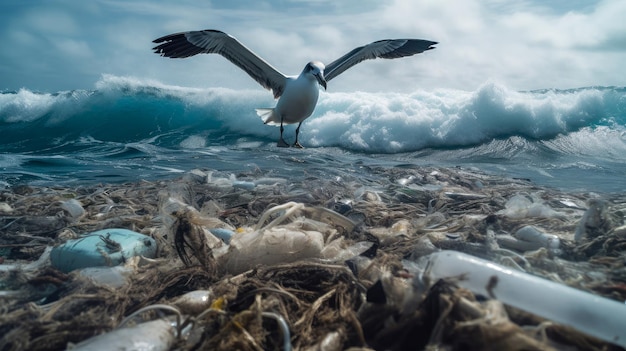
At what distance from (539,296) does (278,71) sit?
8229 mm

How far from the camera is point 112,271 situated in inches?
72.1

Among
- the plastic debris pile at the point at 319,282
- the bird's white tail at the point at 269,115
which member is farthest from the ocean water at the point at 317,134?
the plastic debris pile at the point at 319,282

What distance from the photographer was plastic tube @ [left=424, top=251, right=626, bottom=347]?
1.11 meters

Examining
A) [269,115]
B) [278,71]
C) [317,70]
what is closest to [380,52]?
[317,70]

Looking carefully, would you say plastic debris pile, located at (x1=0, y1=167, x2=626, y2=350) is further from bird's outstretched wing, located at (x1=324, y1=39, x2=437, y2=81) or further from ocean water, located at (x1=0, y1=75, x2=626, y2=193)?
bird's outstretched wing, located at (x1=324, y1=39, x2=437, y2=81)

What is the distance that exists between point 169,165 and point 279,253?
20.3 feet

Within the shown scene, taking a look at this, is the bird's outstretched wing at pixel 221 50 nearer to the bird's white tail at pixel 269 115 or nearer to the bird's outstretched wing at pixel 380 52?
the bird's white tail at pixel 269 115

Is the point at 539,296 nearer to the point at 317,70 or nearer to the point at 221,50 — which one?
the point at 317,70

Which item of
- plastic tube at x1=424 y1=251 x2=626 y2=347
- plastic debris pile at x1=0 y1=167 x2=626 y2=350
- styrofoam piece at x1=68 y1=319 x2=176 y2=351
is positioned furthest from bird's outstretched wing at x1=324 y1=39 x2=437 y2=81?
styrofoam piece at x1=68 y1=319 x2=176 y2=351

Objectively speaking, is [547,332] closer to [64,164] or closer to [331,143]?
[64,164]

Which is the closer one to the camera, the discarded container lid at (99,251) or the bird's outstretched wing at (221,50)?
the discarded container lid at (99,251)

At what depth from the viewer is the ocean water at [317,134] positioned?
8156 mm

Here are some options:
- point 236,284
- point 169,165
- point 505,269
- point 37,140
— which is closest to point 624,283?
point 505,269

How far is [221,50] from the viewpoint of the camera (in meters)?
8.20
